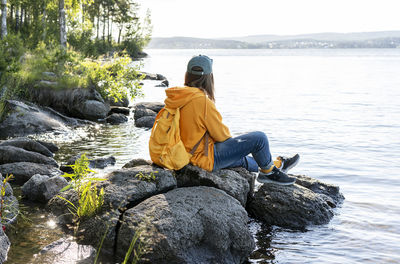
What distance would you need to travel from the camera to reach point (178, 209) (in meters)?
5.93

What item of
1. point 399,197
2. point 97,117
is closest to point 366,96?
point 97,117

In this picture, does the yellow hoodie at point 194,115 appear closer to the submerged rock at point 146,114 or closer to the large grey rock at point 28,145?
the large grey rock at point 28,145

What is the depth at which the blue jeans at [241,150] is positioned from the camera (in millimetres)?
7129

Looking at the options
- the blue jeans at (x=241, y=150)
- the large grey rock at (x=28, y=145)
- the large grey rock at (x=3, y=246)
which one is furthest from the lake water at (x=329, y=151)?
the blue jeans at (x=241, y=150)

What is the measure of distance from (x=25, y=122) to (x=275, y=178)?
9.60m

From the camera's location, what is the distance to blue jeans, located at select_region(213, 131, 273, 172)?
281 inches

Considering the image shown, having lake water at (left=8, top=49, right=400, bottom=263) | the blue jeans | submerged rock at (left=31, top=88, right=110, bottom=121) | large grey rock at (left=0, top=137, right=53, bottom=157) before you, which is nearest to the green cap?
the blue jeans

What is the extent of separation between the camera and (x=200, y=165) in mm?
7098

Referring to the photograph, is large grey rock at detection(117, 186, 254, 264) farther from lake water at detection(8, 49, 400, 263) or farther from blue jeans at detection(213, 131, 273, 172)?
blue jeans at detection(213, 131, 273, 172)

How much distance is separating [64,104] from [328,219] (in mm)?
12361

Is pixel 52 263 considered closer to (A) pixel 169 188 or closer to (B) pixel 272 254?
(A) pixel 169 188

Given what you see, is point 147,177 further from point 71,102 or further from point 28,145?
point 71,102

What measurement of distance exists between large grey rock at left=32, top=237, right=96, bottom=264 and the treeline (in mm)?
21432

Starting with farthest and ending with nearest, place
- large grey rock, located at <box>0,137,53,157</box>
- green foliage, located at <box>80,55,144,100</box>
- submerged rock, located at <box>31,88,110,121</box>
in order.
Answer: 1. green foliage, located at <box>80,55,144,100</box>
2. submerged rock, located at <box>31,88,110,121</box>
3. large grey rock, located at <box>0,137,53,157</box>
